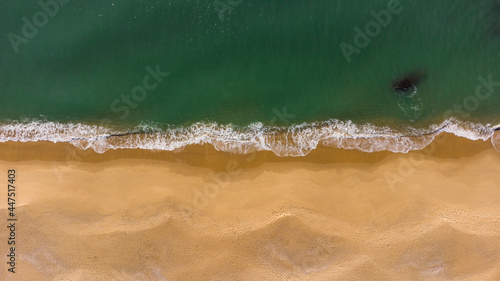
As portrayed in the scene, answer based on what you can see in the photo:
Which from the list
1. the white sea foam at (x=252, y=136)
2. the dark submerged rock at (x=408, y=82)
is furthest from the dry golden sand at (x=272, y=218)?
the dark submerged rock at (x=408, y=82)

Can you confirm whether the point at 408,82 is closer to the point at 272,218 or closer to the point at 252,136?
the point at 252,136

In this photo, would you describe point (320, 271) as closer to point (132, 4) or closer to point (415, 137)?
point (415, 137)

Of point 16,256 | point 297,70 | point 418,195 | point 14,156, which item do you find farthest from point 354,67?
point 16,256

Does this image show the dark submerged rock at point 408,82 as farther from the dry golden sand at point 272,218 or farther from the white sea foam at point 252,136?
the dry golden sand at point 272,218

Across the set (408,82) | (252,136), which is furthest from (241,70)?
(408,82)

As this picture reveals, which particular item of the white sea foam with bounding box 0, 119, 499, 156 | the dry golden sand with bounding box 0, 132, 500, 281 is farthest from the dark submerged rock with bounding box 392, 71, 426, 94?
the dry golden sand with bounding box 0, 132, 500, 281

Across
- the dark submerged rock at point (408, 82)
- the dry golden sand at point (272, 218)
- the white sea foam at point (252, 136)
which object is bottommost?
the dry golden sand at point (272, 218)

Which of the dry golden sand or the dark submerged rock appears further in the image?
the dark submerged rock

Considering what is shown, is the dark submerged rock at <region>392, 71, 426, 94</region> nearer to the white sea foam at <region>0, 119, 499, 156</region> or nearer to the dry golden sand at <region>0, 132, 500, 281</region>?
the white sea foam at <region>0, 119, 499, 156</region>
